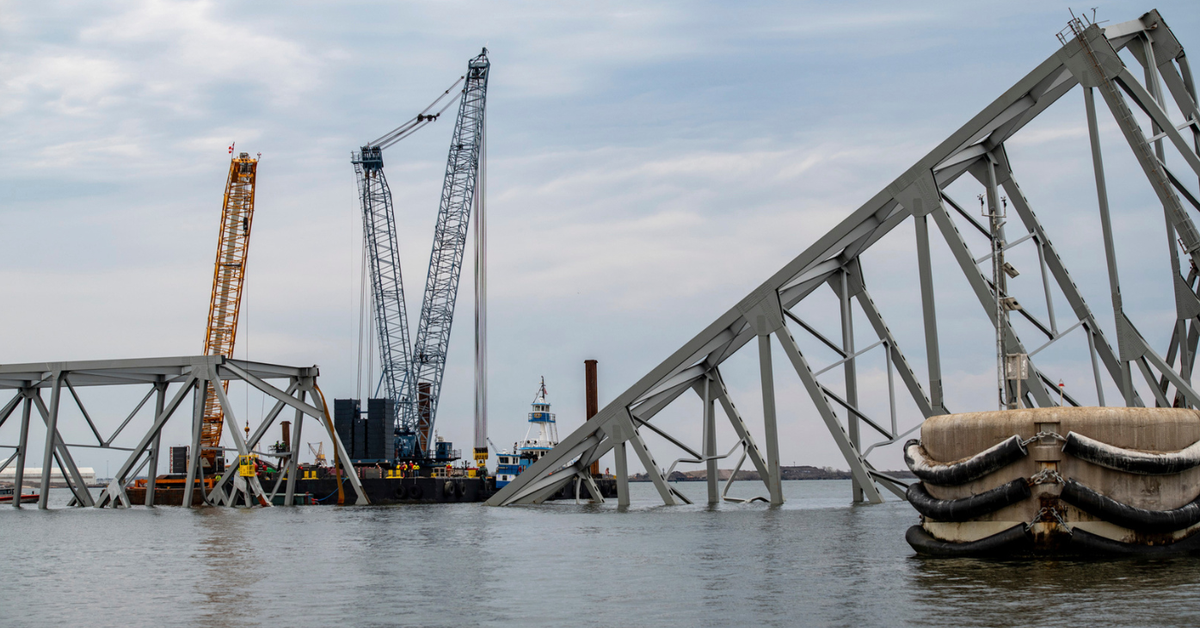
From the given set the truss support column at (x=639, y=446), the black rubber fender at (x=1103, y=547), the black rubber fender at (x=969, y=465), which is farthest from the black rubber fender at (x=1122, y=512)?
the truss support column at (x=639, y=446)

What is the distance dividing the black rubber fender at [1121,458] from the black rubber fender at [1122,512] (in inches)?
22.8

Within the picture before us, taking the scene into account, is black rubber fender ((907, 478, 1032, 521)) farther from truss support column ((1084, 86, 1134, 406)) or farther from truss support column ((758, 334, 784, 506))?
truss support column ((758, 334, 784, 506))

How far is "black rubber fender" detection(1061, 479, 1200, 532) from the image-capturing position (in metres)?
20.8

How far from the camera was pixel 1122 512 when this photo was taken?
20.9 meters

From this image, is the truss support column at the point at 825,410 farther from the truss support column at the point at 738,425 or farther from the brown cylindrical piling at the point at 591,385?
the brown cylindrical piling at the point at 591,385

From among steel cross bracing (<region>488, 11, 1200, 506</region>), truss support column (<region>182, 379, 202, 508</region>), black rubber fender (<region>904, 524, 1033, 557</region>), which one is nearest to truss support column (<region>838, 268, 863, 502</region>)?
steel cross bracing (<region>488, 11, 1200, 506</region>)

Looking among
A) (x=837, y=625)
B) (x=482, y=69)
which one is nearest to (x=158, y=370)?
(x=482, y=69)

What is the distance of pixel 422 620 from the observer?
61.9ft

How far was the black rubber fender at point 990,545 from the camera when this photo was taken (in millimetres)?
21547

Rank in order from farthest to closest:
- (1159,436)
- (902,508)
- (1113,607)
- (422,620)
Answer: (902,508)
(1159,436)
(422,620)
(1113,607)

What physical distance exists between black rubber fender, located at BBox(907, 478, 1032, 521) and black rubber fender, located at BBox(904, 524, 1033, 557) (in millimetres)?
490

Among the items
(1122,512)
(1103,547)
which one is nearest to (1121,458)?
(1122,512)

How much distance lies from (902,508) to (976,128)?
733 inches

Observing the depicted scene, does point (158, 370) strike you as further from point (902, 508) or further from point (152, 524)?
point (902, 508)
